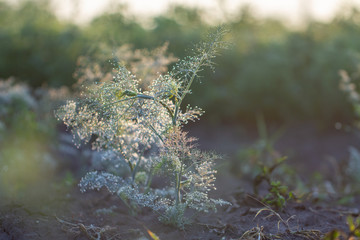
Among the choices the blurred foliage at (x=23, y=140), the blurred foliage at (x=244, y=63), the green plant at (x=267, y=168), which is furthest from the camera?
the blurred foliage at (x=244, y=63)

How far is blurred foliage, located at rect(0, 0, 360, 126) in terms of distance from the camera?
7797mm

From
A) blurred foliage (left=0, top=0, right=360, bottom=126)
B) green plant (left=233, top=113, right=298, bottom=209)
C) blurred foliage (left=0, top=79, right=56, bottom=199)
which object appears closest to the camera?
green plant (left=233, top=113, right=298, bottom=209)

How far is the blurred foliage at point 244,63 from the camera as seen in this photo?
780 centimetres

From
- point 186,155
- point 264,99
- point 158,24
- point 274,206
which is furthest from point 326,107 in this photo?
point 186,155

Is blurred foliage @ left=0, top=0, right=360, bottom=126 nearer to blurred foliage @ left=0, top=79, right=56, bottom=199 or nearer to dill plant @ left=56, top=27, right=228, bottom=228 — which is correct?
blurred foliage @ left=0, top=79, right=56, bottom=199

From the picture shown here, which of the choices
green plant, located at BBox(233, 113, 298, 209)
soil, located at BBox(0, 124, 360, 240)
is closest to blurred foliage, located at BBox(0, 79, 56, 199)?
soil, located at BBox(0, 124, 360, 240)

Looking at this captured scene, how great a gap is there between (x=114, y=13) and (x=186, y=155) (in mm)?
6282

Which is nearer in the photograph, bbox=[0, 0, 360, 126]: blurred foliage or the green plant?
the green plant

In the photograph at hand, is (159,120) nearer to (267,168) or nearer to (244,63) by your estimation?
(267,168)

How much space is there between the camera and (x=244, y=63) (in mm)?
8602

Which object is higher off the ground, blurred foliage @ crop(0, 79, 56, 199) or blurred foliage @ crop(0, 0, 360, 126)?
blurred foliage @ crop(0, 0, 360, 126)

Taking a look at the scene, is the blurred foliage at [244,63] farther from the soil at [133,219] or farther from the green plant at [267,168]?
the soil at [133,219]

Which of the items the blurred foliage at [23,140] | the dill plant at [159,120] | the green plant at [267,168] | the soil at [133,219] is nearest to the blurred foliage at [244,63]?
the green plant at [267,168]

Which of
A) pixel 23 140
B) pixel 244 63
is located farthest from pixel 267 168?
pixel 244 63
